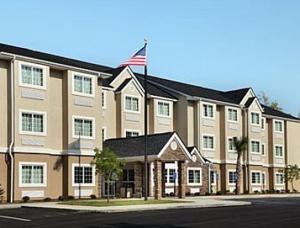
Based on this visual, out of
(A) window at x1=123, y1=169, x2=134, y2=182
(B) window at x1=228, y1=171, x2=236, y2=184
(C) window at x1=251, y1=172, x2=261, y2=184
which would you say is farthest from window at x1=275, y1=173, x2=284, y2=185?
(A) window at x1=123, y1=169, x2=134, y2=182

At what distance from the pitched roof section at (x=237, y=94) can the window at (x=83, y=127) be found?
23.2m

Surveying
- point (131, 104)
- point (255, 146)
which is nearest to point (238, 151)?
point (255, 146)

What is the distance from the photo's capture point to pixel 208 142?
56469 millimetres

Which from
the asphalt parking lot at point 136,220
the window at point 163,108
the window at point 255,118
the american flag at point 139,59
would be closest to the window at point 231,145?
the window at point 255,118

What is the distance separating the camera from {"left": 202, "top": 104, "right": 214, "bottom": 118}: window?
184 ft

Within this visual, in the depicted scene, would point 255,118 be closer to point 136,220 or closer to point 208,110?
point 208,110

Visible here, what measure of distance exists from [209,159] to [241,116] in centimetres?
720

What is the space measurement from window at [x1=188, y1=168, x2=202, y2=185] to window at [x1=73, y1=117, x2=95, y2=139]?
46.5 ft

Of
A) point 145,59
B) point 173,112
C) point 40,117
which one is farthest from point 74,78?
point 173,112

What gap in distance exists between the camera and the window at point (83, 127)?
40.3 metres

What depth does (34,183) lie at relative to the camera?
37344 millimetres

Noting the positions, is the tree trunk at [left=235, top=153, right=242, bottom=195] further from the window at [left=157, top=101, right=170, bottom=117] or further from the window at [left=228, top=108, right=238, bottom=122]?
the window at [left=157, top=101, right=170, bottom=117]

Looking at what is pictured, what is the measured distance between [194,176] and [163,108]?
6.82 meters

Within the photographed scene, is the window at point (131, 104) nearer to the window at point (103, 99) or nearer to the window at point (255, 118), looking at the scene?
the window at point (103, 99)
